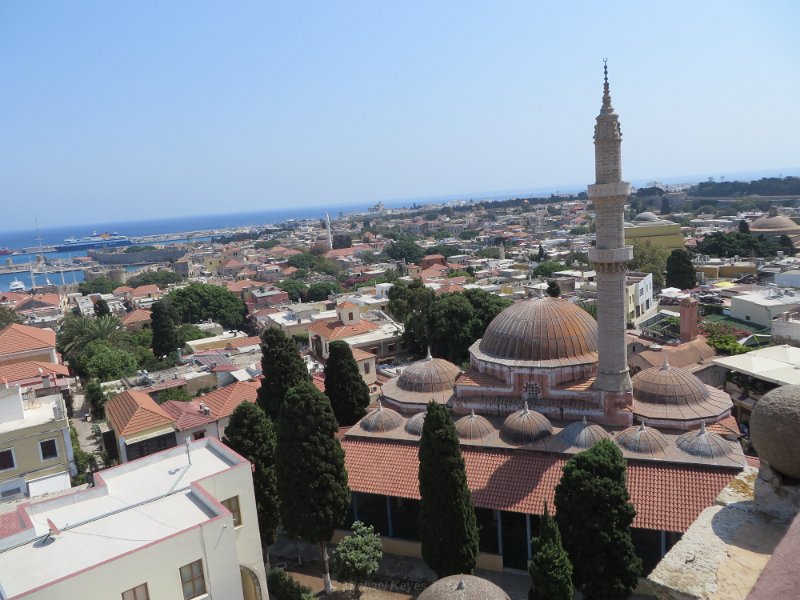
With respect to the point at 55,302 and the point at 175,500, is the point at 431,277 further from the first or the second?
the point at 175,500

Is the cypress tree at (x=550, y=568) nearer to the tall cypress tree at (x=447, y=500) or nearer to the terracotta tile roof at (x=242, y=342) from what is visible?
the tall cypress tree at (x=447, y=500)

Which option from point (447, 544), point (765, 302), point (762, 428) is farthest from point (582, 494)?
point (765, 302)

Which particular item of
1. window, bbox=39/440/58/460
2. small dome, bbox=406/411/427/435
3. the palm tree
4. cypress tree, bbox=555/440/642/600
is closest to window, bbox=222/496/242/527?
small dome, bbox=406/411/427/435

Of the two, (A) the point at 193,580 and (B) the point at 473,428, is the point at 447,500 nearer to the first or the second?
(B) the point at 473,428

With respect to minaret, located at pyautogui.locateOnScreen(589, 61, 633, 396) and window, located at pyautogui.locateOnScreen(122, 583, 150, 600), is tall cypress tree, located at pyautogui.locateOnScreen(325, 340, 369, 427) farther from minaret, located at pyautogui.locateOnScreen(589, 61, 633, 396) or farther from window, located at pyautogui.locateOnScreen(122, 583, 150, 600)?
window, located at pyautogui.locateOnScreen(122, 583, 150, 600)

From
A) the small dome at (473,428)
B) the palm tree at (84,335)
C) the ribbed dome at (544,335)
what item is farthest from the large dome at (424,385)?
the palm tree at (84,335)

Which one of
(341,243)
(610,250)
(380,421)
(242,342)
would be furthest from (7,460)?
(341,243)
